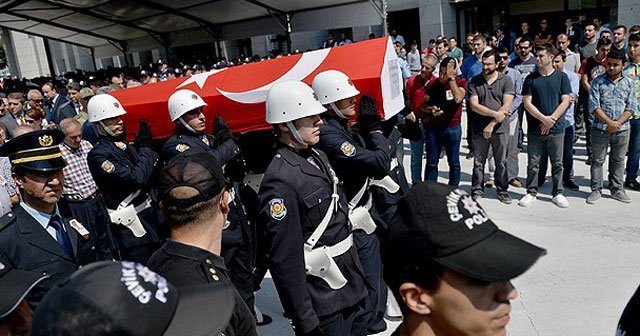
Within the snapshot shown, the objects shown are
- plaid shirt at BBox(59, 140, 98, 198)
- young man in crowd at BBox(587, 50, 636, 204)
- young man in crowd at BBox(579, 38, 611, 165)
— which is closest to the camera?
plaid shirt at BBox(59, 140, 98, 198)

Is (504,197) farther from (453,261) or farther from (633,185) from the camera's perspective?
(453,261)

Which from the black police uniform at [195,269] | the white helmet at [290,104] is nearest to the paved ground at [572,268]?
the white helmet at [290,104]

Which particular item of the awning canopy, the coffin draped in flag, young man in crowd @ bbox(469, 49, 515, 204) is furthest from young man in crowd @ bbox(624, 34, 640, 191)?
the awning canopy

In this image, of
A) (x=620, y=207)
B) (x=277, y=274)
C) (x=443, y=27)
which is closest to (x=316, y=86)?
(x=277, y=274)

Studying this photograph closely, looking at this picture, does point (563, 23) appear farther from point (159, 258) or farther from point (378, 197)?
point (159, 258)

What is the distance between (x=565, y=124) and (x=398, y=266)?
4673 mm

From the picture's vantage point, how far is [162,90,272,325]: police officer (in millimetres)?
3420

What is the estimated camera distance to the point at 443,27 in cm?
1554

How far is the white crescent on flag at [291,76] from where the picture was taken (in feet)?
14.5

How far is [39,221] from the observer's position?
2.49 m

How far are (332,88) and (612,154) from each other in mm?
3334

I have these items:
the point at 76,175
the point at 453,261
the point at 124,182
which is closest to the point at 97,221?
the point at 124,182

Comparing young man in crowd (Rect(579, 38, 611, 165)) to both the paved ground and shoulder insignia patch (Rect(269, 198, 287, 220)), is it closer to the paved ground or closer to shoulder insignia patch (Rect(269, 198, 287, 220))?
the paved ground

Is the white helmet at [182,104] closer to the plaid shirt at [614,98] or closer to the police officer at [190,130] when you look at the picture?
the police officer at [190,130]
